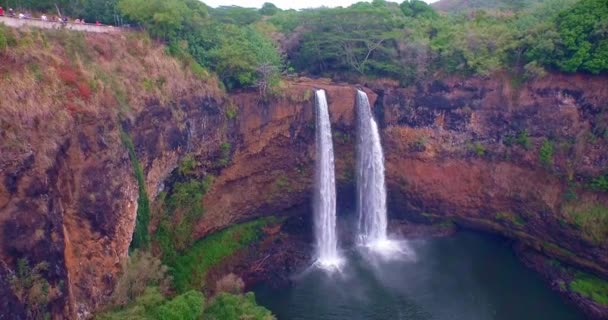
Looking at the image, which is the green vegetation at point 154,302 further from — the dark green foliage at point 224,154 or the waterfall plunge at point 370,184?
the waterfall plunge at point 370,184

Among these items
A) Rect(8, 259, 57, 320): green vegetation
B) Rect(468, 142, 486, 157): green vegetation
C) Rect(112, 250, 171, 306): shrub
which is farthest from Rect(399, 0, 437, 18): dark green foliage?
Rect(8, 259, 57, 320): green vegetation

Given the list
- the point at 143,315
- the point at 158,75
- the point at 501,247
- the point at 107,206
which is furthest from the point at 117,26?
the point at 501,247

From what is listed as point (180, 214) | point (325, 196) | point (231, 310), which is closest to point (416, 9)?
point (325, 196)

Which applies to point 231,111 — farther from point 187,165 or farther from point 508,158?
point 508,158

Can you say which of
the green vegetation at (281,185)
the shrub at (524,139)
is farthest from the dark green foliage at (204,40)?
the shrub at (524,139)

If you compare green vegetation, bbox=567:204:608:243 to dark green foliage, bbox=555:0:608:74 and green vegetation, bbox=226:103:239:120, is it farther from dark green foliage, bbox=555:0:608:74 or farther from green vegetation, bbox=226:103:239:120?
green vegetation, bbox=226:103:239:120

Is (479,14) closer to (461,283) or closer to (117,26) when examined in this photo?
(461,283)
